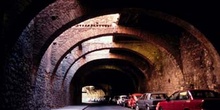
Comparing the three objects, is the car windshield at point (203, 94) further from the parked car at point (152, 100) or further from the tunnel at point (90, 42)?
the parked car at point (152, 100)

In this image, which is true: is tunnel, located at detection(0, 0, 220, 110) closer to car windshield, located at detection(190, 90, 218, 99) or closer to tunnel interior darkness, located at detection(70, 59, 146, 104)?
car windshield, located at detection(190, 90, 218, 99)

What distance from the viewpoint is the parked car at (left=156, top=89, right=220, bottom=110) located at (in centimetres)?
1058

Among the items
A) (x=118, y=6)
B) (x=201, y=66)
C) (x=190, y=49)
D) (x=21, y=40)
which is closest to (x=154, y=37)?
(x=190, y=49)

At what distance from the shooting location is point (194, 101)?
11047mm

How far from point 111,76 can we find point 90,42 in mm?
24356

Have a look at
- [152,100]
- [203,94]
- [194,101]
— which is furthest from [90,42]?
[194,101]

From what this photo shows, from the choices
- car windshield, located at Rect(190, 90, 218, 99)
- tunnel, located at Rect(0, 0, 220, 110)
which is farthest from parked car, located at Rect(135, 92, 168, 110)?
car windshield, located at Rect(190, 90, 218, 99)

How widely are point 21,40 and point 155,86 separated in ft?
58.1

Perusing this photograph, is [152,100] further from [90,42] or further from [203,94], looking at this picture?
[90,42]

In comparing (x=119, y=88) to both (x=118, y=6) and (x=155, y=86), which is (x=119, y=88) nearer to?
(x=155, y=86)

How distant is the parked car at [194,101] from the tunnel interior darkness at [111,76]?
21160 mm

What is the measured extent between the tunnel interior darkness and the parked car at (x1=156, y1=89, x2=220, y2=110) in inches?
833

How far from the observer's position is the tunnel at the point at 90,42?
11.0 m

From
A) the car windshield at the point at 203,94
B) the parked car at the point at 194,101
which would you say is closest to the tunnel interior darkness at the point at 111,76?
the parked car at the point at 194,101
